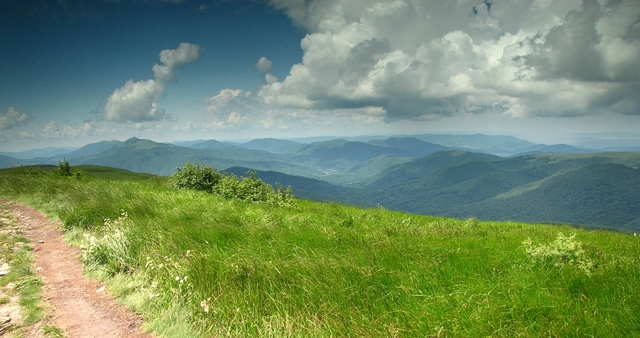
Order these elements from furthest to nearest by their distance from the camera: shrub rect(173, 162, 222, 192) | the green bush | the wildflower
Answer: shrub rect(173, 162, 222, 192) < the green bush < the wildflower

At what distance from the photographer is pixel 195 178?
26297 mm

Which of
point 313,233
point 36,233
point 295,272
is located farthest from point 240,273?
point 36,233

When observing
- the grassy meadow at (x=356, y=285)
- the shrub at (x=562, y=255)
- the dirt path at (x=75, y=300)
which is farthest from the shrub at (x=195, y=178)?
the shrub at (x=562, y=255)

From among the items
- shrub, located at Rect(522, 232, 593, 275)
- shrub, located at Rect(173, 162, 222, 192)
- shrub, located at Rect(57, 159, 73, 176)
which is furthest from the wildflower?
shrub, located at Rect(57, 159, 73, 176)

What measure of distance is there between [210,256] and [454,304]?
5129 millimetres

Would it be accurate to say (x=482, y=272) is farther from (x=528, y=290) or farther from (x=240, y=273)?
(x=240, y=273)

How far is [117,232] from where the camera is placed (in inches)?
326

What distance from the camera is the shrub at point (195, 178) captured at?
26.0m

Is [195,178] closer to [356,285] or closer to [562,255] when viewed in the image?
[356,285]

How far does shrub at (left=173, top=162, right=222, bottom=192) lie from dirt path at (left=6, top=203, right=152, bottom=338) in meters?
16.2

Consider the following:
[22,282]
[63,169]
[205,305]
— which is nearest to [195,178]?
[63,169]

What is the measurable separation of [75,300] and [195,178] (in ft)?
68.4

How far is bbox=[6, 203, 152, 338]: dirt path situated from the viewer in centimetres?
543

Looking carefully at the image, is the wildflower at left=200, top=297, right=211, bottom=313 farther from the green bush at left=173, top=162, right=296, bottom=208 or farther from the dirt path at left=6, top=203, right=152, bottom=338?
the green bush at left=173, top=162, right=296, bottom=208
